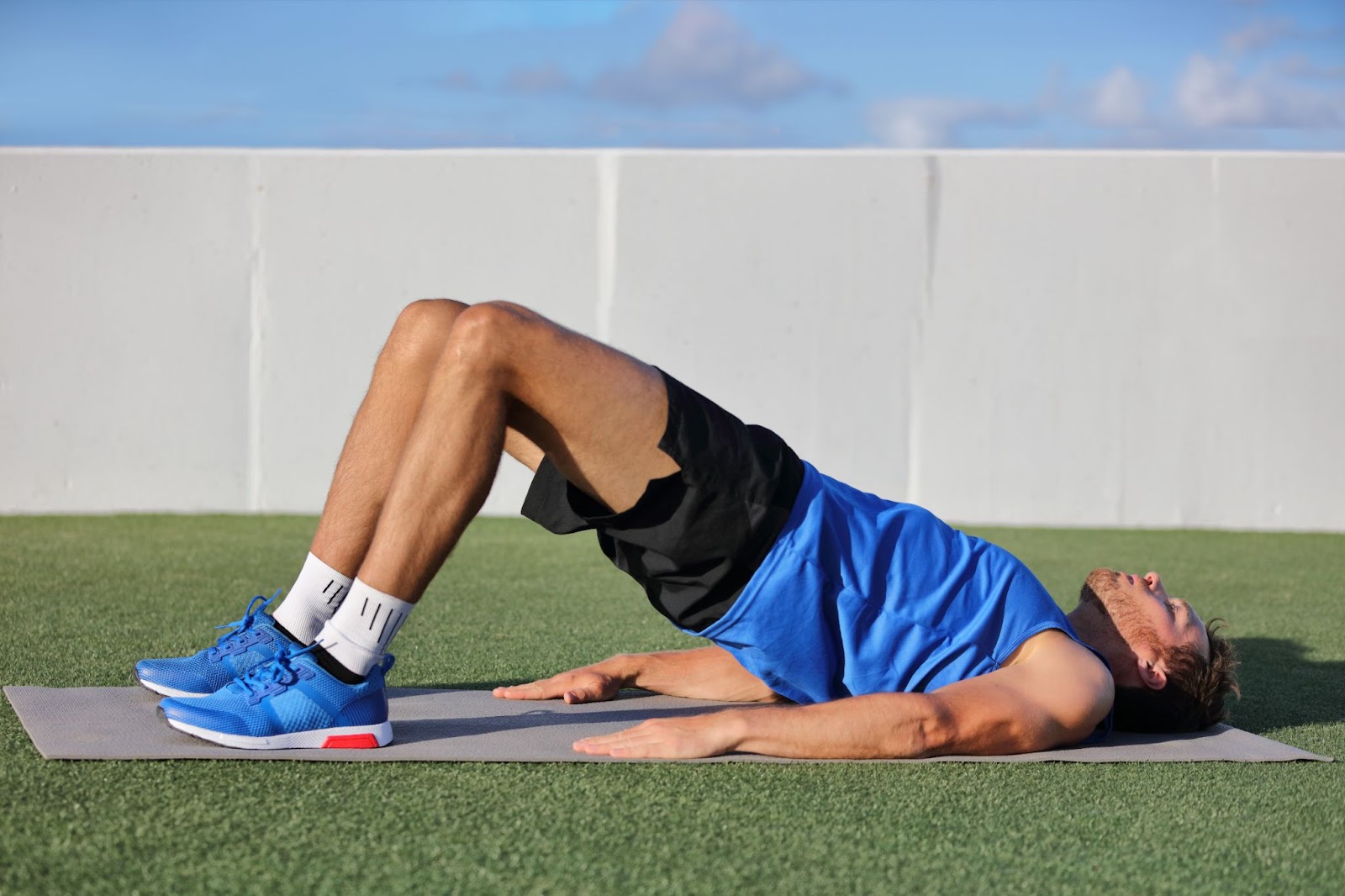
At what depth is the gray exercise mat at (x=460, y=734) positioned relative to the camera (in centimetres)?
200

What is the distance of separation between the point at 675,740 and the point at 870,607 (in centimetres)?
39

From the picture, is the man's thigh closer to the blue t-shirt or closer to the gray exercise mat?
the blue t-shirt

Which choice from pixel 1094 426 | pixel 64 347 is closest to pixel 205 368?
pixel 64 347

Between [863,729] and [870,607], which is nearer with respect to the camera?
[863,729]

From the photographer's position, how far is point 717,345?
21.8 feet

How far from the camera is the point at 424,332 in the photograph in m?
2.13

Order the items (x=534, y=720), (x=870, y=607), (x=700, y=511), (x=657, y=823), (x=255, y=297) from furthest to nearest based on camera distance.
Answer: (x=255, y=297) < (x=534, y=720) < (x=870, y=607) < (x=700, y=511) < (x=657, y=823)

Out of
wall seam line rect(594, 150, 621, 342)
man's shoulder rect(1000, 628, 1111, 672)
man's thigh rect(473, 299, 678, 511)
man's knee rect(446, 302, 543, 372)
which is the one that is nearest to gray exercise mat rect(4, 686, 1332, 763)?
man's shoulder rect(1000, 628, 1111, 672)

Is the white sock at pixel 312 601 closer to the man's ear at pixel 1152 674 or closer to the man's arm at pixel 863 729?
the man's arm at pixel 863 729

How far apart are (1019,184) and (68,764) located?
5676 millimetres

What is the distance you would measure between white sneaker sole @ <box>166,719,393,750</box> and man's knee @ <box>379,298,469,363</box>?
59cm

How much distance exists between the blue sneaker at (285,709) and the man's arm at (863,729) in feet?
1.14

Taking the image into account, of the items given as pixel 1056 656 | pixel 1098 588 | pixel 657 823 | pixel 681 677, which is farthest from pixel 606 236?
pixel 657 823

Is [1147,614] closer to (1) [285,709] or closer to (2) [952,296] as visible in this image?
(1) [285,709]
